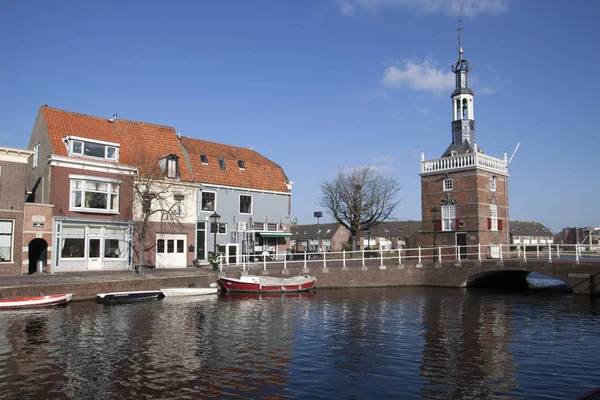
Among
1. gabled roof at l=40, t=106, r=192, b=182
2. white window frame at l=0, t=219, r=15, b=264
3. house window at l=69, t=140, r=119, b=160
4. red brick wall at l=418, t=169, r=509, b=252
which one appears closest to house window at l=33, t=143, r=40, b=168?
gabled roof at l=40, t=106, r=192, b=182

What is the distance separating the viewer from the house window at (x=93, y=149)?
31594 millimetres

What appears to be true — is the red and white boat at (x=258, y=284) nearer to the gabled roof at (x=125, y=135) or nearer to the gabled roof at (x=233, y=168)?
the gabled roof at (x=125, y=135)

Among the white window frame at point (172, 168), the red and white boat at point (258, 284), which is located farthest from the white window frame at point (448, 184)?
the white window frame at point (172, 168)

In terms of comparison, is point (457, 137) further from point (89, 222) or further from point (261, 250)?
point (89, 222)

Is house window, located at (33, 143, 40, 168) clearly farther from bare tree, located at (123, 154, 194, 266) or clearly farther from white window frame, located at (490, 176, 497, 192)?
white window frame, located at (490, 176, 497, 192)

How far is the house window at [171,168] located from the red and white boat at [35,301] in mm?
14143

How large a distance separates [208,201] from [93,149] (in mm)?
9492

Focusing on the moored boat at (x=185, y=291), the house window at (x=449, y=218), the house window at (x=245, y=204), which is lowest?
the moored boat at (x=185, y=291)

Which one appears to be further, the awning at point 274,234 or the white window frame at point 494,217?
the awning at point 274,234

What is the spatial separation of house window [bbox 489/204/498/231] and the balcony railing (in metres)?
3.21

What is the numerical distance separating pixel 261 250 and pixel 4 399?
30.4m

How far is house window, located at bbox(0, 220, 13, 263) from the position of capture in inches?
1067

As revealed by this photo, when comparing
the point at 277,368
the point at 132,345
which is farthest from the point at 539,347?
the point at 132,345

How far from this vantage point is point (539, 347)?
50.0 ft
